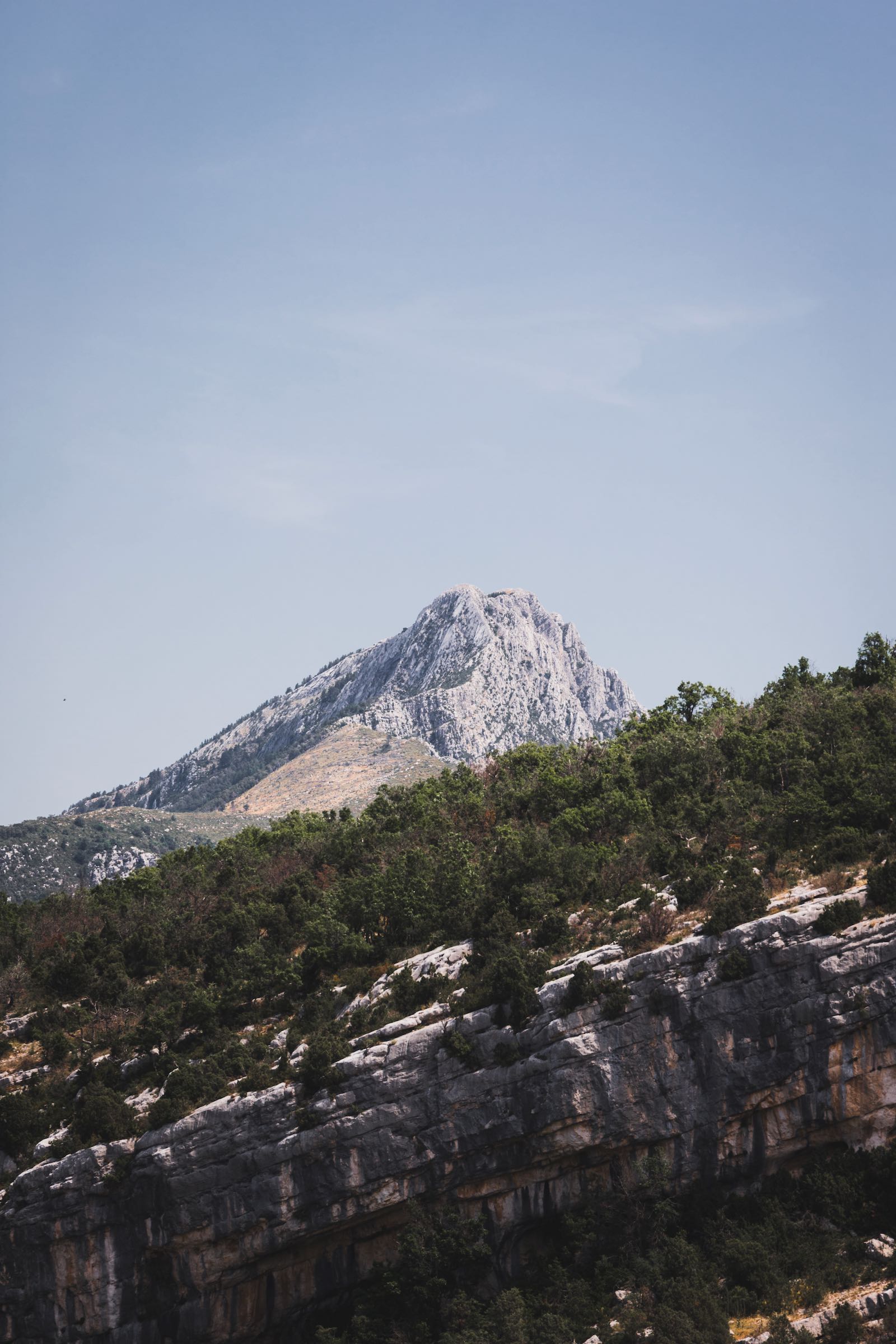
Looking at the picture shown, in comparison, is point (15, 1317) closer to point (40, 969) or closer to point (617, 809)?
point (40, 969)

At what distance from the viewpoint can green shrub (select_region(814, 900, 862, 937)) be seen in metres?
49.1

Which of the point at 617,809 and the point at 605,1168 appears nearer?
the point at 605,1168

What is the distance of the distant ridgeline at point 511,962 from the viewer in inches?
1837

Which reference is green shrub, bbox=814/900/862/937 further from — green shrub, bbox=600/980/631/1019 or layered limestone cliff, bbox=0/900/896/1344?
green shrub, bbox=600/980/631/1019

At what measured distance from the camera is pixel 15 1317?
5416cm

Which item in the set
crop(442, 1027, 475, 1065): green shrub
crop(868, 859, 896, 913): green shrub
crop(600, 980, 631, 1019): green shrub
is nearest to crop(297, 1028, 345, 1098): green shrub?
crop(442, 1027, 475, 1065): green shrub

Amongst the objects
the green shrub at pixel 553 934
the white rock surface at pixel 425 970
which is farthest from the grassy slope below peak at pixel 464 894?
the white rock surface at pixel 425 970

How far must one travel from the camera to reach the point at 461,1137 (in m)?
51.4

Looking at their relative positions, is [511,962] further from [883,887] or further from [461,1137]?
[883,887]

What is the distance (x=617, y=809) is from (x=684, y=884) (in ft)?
47.7

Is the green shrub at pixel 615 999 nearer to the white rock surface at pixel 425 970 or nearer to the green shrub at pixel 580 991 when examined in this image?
the green shrub at pixel 580 991

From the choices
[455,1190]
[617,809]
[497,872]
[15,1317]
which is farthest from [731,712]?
[15,1317]

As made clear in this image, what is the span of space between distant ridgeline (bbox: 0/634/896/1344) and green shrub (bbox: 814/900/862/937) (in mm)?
90

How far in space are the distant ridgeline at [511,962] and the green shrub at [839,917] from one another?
9cm
